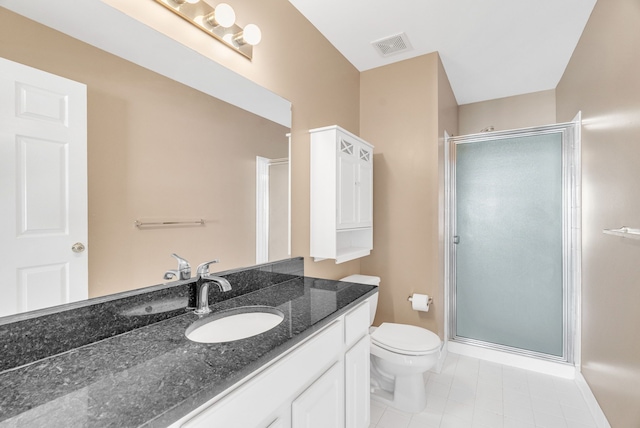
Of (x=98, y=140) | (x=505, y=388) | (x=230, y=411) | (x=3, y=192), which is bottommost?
(x=505, y=388)

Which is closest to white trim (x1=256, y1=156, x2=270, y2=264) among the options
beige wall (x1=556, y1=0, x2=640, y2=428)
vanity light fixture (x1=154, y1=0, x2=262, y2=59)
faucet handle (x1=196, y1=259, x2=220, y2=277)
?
faucet handle (x1=196, y1=259, x2=220, y2=277)

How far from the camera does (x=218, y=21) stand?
1.29 meters

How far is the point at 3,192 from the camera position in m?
0.75

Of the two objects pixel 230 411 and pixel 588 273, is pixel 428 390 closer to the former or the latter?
pixel 588 273

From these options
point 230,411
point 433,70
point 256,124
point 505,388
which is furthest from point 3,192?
point 505,388

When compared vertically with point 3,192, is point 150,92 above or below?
above

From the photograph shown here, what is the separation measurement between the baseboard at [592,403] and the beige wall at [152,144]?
214 cm

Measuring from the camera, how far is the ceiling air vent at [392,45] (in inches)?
87.2

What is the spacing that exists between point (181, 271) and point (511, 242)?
100 inches

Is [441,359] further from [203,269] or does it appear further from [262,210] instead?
[203,269]

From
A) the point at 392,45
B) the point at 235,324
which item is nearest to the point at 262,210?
the point at 235,324

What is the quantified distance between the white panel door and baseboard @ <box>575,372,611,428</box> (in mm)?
2572

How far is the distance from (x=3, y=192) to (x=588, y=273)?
9.73 ft

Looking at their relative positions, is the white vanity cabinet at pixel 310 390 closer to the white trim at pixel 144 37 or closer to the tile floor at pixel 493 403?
the tile floor at pixel 493 403
